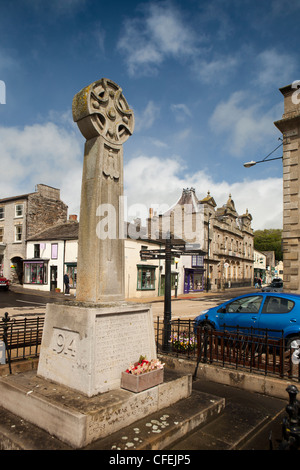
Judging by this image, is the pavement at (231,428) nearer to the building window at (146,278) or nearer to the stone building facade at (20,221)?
the building window at (146,278)

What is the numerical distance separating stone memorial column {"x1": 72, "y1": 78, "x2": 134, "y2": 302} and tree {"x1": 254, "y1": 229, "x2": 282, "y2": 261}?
91815 mm

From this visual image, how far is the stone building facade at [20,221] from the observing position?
33.2 metres

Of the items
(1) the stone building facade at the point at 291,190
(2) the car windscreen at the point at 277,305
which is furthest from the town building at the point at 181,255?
(2) the car windscreen at the point at 277,305

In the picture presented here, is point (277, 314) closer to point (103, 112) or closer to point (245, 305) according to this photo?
point (245, 305)

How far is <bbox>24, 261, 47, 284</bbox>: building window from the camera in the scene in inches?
1212

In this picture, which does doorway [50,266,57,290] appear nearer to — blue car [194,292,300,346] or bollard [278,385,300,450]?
blue car [194,292,300,346]

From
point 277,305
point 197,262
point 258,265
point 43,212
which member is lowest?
point 277,305

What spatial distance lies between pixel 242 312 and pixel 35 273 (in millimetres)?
27002

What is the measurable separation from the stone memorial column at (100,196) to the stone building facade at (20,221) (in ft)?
101

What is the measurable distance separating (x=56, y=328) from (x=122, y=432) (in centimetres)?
157

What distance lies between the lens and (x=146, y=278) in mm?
29281

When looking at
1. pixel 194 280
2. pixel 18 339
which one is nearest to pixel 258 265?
pixel 194 280

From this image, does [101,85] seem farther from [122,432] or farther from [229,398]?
[229,398]
